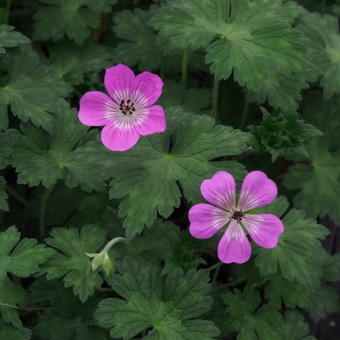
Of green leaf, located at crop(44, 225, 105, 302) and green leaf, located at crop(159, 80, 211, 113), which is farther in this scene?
green leaf, located at crop(159, 80, 211, 113)

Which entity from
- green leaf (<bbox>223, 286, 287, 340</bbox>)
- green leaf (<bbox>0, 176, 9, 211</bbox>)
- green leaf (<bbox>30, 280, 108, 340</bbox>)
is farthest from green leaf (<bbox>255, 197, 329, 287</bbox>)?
green leaf (<bbox>0, 176, 9, 211</bbox>)

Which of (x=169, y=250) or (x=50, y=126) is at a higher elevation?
(x=50, y=126)

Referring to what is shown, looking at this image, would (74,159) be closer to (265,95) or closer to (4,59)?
(4,59)

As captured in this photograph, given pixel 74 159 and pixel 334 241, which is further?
pixel 334 241

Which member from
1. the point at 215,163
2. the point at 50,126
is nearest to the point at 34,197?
the point at 50,126

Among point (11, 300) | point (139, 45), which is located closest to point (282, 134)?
point (139, 45)

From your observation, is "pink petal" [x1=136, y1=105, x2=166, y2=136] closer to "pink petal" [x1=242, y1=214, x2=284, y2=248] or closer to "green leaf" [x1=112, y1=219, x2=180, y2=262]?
"pink petal" [x1=242, y1=214, x2=284, y2=248]

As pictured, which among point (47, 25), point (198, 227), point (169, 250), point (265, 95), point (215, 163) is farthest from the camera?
point (47, 25)
